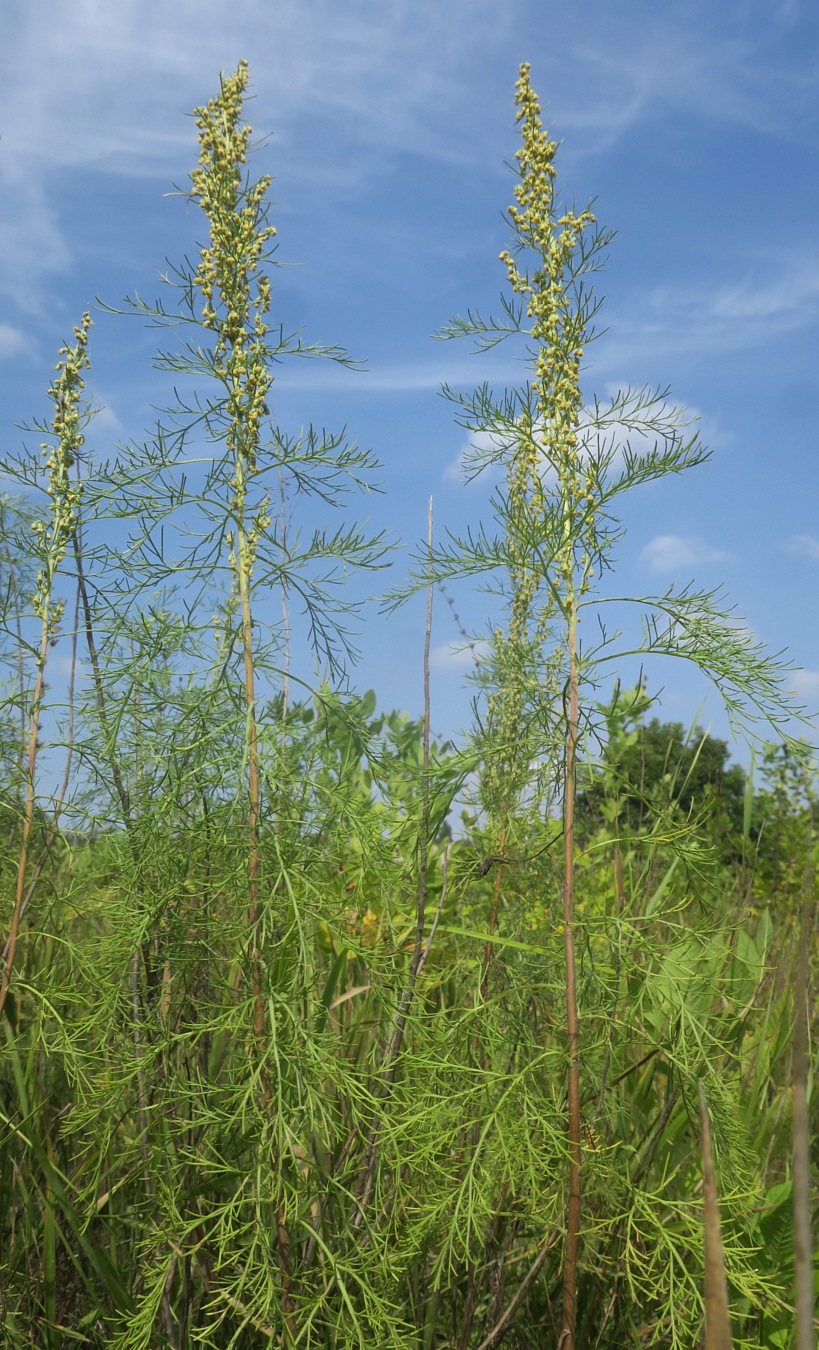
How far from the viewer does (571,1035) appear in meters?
2.38

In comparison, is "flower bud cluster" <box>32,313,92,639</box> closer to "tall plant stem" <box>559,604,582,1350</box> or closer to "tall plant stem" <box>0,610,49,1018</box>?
"tall plant stem" <box>0,610,49,1018</box>

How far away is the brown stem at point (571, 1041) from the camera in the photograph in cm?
230

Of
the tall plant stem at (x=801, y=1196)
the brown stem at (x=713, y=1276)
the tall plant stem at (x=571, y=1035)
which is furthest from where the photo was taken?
the tall plant stem at (x=571, y=1035)

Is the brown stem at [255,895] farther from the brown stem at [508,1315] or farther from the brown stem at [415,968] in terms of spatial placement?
the brown stem at [508,1315]

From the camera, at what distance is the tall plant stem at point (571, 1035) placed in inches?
90.6

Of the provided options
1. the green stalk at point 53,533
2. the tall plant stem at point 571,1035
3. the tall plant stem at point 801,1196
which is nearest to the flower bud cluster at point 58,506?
the green stalk at point 53,533

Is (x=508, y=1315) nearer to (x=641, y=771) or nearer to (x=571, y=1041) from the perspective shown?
(x=571, y=1041)

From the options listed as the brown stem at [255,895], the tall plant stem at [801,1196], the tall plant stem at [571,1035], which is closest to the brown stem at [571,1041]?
the tall plant stem at [571,1035]

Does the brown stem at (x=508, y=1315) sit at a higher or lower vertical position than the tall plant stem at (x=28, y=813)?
lower

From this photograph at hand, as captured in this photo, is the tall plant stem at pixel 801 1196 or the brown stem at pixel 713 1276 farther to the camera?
the brown stem at pixel 713 1276

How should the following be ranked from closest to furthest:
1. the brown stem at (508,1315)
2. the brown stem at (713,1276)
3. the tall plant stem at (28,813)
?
the brown stem at (713,1276) → the brown stem at (508,1315) → the tall plant stem at (28,813)

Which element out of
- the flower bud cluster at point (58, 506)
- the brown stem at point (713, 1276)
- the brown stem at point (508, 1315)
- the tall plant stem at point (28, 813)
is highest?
the flower bud cluster at point (58, 506)

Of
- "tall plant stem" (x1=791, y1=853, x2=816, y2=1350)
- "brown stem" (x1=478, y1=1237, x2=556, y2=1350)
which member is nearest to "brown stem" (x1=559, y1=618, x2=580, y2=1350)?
"brown stem" (x1=478, y1=1237, x2=556, y2=1350)

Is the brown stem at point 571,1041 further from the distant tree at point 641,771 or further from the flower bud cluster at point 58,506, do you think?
the flower bud cluster at point 58,506
